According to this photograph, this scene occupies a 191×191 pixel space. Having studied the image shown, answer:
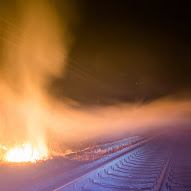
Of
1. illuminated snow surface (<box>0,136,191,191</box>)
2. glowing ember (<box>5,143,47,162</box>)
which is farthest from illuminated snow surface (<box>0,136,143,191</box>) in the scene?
glowing ember (<box>5,143,47,162</box>)

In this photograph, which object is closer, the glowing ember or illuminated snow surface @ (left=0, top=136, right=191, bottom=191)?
illuminated snow surface @ (left=0, top=136, right=191, bottom=191)

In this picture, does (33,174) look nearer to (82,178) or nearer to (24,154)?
(82,178)

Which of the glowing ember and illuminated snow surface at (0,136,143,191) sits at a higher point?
the glowing ember

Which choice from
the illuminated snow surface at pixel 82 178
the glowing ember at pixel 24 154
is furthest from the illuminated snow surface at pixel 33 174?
the glowing ember at pixel 24 154

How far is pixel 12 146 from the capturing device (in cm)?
1110

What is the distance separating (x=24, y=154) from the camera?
1092 cm

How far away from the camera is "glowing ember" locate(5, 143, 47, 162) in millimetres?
10320

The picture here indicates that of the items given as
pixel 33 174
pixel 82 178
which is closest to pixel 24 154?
pixel 33 174

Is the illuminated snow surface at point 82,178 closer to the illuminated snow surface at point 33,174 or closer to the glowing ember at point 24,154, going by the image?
the illuminated snow surface at point 33,174

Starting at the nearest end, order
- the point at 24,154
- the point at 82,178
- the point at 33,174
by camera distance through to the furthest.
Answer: the point at 82,178
the point at 33,174
the point at 24,154

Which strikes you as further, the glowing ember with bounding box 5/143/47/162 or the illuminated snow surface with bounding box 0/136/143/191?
the glowing ember with bounding box 5/143/47/162

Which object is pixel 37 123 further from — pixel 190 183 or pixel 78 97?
pixel 78 97

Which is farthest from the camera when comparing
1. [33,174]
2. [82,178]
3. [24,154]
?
[24,154]

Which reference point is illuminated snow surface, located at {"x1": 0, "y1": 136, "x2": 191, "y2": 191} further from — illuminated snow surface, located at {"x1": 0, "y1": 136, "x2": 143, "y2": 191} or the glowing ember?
the glowing ember
